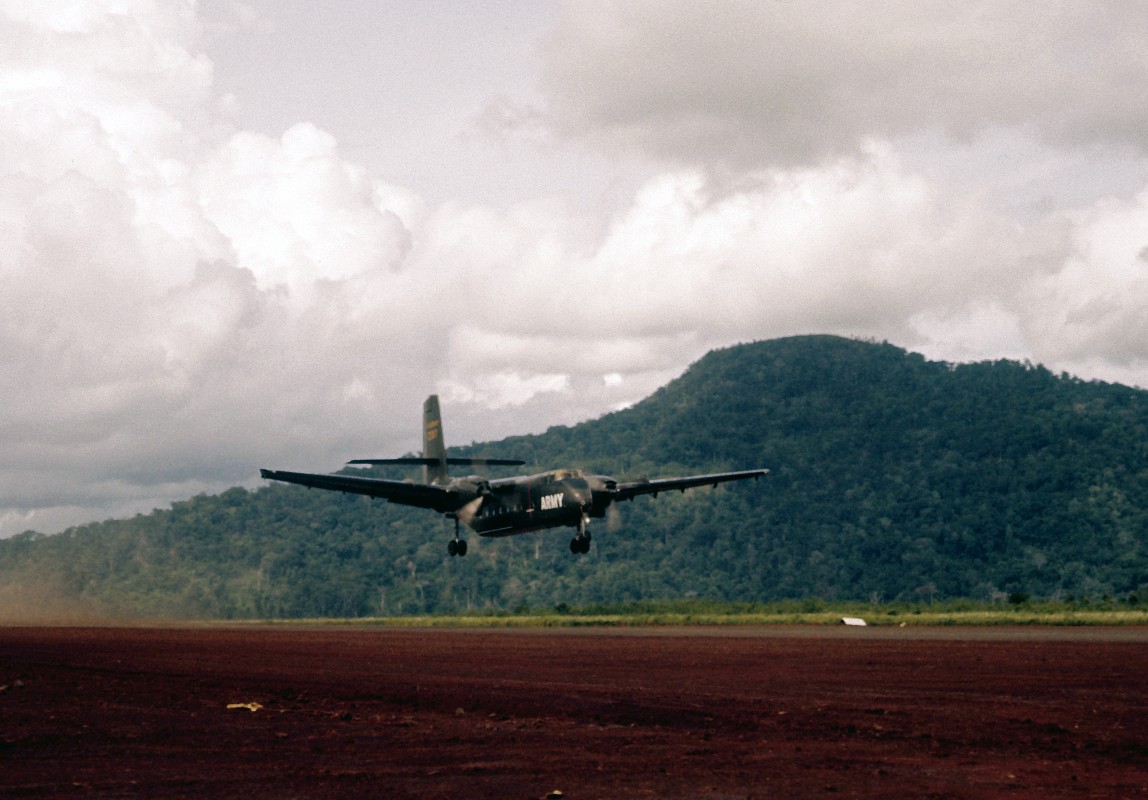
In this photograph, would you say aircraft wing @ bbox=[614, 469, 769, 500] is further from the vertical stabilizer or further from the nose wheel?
the vertical stabilizer

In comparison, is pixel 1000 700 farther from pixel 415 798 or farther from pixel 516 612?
pixel 516 612

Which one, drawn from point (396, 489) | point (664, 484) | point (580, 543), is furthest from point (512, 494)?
point (664, 484)

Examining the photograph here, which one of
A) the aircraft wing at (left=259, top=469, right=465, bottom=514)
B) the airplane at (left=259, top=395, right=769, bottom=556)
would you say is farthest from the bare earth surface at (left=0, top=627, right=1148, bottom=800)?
the aircraft wing at (left=259, top=469, right=465, bottom=514)

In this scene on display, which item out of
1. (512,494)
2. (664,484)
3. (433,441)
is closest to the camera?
(512,494)

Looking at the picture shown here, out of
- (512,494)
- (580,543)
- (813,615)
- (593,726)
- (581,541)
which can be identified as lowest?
(813,615)

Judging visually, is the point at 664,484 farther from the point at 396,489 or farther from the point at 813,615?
the point at 396,489

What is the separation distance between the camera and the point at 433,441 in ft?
255

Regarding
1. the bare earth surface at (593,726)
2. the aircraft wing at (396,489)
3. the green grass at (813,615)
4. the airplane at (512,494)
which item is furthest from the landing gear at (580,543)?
the bare earth surface at (593,726)

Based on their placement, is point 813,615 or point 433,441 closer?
point 813,615

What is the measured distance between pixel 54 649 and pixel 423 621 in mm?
37577

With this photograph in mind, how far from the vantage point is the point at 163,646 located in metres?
45.1

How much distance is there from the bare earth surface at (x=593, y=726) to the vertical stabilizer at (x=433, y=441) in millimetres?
40297

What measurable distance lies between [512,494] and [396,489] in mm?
7324

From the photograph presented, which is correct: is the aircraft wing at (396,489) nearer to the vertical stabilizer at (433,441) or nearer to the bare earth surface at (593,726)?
the vertical stabilizer at (433,441)
